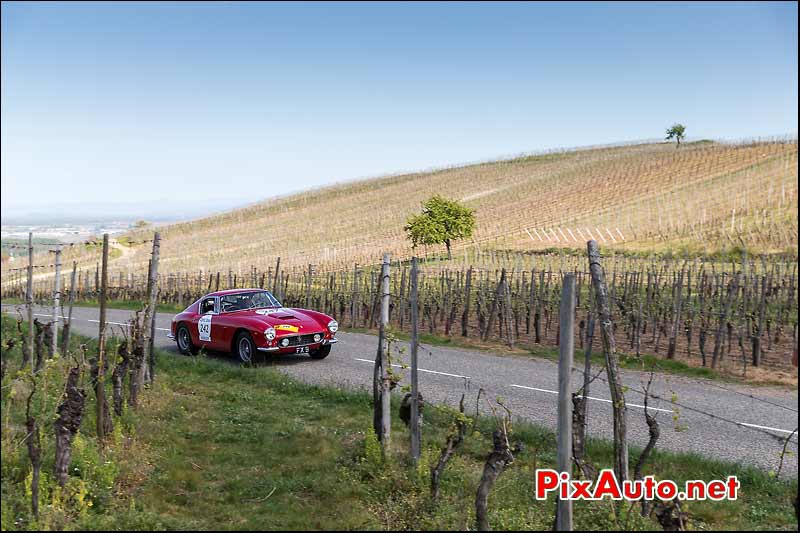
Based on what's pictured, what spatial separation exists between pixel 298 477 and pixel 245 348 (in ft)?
21.0

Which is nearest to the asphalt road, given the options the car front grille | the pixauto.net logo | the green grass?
the car front grille

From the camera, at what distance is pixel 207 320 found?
1366 centimetres

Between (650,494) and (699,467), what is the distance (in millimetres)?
1474

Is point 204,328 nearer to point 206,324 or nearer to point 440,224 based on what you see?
point 206,324

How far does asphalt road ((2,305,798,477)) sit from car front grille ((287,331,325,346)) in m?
0.53

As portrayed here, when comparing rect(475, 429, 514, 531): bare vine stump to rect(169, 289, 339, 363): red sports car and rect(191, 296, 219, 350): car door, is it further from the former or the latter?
rect(191, 296, 219, 350): car door

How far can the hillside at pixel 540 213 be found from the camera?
33344 millimetres

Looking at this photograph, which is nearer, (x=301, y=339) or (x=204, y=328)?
(x=301, y=339)

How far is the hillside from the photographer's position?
33.3 m

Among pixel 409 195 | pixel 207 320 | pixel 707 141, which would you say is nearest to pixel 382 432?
pixel 207 320

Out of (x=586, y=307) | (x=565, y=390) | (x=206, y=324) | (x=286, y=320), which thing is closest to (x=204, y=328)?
(x=206, y=324)

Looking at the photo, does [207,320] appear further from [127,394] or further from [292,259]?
[292,259]

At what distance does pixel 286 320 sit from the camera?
12977 mm

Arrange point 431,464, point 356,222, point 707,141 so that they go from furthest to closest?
1. point 707,141
2. point 356,222
3. point 431,464
